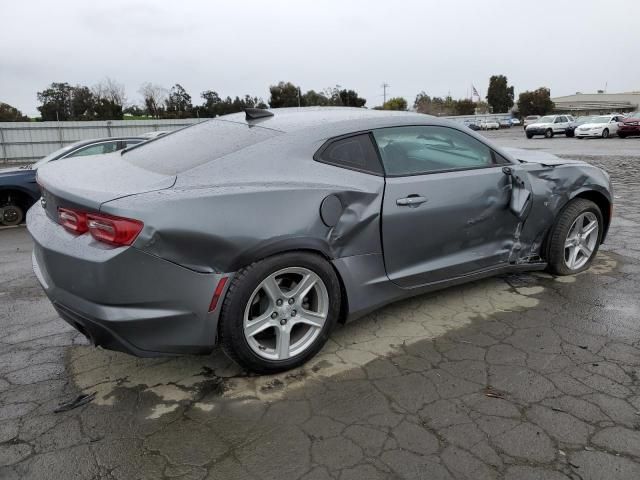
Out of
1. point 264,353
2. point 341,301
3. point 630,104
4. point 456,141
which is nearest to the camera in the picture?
point 264,353

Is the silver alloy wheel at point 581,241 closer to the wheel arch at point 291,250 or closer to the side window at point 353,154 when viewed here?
the side window at point 353,154

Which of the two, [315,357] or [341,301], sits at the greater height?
[341,301]

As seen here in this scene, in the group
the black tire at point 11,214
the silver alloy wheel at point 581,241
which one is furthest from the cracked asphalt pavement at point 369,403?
the black tire at point 11,214

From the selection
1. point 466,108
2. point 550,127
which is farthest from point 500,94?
point 550,127

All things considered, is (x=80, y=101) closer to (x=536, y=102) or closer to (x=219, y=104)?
(x=219, y=104)

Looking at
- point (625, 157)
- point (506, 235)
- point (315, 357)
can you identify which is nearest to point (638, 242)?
point (506, 235)

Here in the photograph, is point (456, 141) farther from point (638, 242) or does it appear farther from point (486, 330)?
point (638, 242)

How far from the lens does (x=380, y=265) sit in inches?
129

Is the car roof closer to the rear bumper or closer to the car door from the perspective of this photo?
the car door

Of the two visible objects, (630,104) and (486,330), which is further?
(630,104)

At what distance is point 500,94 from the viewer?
9175cm

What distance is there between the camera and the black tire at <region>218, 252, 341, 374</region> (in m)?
2.70

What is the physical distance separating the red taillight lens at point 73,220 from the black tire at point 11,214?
6005mm

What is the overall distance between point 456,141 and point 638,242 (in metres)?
3.27
